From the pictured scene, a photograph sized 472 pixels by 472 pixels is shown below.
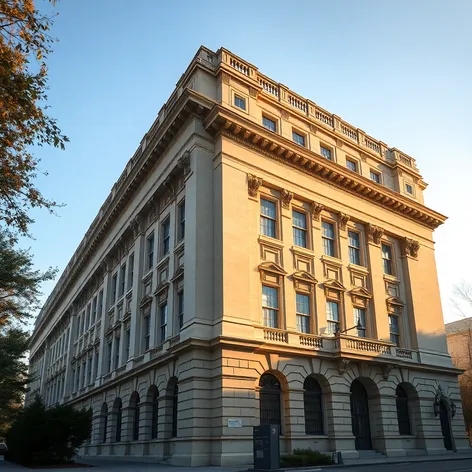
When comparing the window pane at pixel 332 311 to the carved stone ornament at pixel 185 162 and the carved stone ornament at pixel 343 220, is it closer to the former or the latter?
the carved stone ornament at pixel 343 220

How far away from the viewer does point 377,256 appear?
1296 inches

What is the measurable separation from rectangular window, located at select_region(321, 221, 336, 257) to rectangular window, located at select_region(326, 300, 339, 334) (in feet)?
10.8

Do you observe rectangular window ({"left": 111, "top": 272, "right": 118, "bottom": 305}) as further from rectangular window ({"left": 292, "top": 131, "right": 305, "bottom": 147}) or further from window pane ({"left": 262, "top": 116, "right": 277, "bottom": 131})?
rectangular window ({"left": 292, "top": 131, "right": 305, "bottom": 147})

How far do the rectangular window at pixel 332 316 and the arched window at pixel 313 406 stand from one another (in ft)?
10.8

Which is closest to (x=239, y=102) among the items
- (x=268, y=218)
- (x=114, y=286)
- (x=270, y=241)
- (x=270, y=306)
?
(x=268, y=218)

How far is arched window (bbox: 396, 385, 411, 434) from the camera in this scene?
29.3m

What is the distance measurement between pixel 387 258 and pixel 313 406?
13326mm

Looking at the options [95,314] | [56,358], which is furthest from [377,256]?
[56,358]

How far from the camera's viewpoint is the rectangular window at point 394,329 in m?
32.1

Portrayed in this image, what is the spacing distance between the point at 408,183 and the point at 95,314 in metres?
29.4

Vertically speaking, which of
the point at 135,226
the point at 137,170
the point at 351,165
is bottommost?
the point at 135,226

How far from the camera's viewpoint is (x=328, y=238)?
102 ft

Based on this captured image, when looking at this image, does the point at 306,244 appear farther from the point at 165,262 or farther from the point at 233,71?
the point at 233,71

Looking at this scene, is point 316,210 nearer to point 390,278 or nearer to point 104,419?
point 390,278
